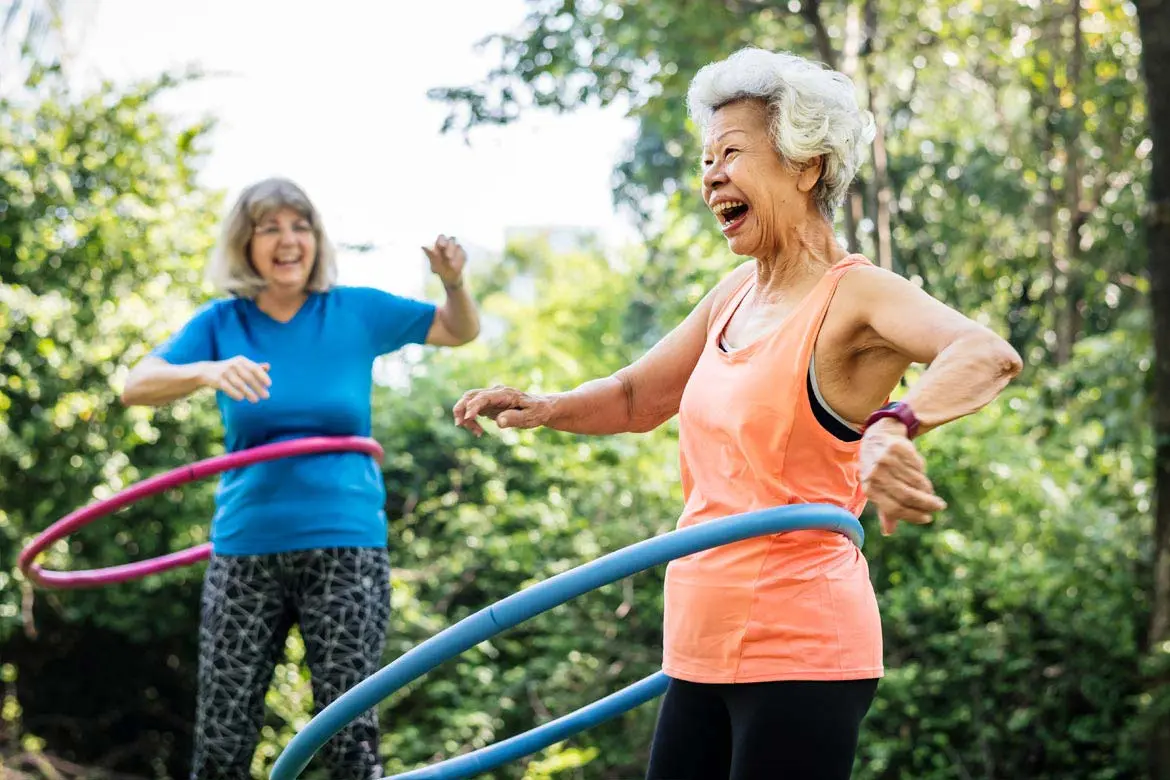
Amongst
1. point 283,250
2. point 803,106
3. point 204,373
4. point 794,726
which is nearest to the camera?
point 794,726

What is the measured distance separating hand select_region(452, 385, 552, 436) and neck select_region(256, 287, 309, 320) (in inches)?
46.2

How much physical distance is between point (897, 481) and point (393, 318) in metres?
2.09

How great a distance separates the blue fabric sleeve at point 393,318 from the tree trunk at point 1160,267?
3367 millimetres

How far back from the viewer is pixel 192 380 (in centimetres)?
312

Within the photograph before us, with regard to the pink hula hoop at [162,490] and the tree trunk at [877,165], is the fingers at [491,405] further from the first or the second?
the tree trunk at [877,165]

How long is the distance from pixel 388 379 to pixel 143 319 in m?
1.40

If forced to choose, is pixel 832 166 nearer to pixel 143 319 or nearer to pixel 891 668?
pixel 891 668

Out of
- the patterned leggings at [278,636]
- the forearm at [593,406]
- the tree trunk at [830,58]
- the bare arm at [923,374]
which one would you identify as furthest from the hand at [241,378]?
the tree trunk at [830,58]

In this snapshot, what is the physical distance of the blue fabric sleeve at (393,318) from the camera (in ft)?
11.6

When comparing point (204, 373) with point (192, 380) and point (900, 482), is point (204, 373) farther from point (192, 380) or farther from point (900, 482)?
point (900, 482)

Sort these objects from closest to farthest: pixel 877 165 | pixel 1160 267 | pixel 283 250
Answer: pixel 283 250, pixel 1160 267, pixel 877 165

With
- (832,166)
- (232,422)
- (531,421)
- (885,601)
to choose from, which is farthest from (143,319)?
(832,166)

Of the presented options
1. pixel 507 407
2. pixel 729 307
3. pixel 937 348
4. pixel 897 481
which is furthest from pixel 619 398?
pixel 897 481

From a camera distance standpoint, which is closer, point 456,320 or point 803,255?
point 803,255
